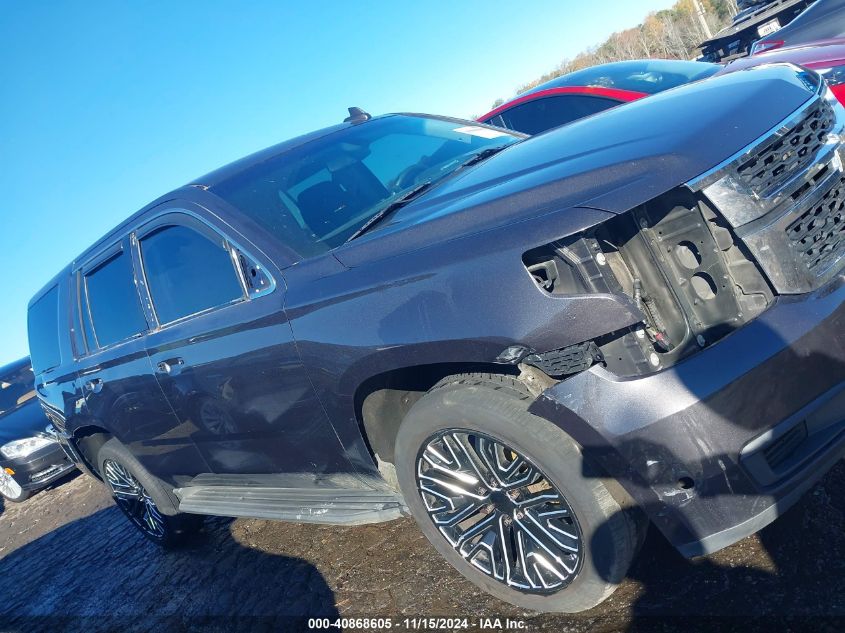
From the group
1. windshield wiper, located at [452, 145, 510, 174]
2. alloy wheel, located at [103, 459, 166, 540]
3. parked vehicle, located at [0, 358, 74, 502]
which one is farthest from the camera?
parked vehicle, located at [0, 358, 74, 502]

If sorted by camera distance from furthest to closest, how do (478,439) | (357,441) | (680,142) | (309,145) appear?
(309,145) < (357,441) < (478,439) < (680,142)

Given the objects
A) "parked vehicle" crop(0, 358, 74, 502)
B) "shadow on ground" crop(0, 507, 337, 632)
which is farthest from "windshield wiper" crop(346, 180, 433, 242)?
"parked vehicle" crop(0, 358, 74, 502)

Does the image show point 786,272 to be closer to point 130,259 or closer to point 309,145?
point 309,145

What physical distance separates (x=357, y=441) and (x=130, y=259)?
1984 mm

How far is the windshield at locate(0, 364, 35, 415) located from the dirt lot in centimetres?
366

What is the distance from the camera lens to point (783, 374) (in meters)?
1.89

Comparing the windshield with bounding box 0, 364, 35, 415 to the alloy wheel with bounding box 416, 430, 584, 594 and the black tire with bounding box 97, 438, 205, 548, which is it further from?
the alloy wheel with bounding box 416, 430, 584, 594

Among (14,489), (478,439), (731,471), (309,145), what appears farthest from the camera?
(14,489)

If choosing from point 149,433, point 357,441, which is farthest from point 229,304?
point 149,433

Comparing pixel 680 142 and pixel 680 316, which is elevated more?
pixel 680 142

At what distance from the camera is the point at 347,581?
11.0 ft

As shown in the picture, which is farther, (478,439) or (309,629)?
(309,629)

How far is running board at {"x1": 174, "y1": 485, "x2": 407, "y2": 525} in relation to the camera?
2762mm

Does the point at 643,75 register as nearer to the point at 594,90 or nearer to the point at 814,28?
the point at 594,90
